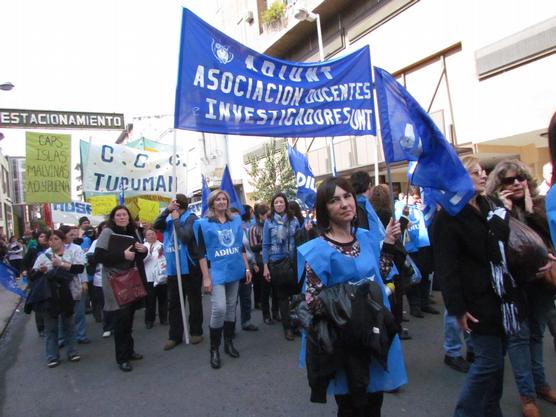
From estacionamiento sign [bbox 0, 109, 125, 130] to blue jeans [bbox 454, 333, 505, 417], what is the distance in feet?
50.8

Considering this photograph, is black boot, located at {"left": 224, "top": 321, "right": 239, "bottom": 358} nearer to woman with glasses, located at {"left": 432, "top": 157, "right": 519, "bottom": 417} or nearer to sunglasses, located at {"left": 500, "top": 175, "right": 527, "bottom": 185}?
woman with glasses, located at {"left": 432, "top": 157, "right": 519, "bottom": 417}

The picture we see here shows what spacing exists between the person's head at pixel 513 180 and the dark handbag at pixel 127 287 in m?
3.82

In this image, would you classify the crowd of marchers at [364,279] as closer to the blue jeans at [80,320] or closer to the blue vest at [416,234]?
the blue vest at [416,234]

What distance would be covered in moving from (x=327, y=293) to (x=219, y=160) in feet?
105

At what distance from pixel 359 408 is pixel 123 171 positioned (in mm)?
5919

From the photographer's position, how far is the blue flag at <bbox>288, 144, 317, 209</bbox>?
21.0 feet

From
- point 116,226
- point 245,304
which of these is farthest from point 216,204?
point 245,304

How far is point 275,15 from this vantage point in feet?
74.3

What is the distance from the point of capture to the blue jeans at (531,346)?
9.48 feet

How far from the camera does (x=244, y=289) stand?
630cm

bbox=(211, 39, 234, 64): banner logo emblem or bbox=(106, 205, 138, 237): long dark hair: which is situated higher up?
bbox=(211, 39, 234, 64): banner logo emblem

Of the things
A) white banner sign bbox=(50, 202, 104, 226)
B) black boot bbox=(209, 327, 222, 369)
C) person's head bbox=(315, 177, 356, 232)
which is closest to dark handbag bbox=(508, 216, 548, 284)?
person's head bbox=(315, 177, 356, 232)

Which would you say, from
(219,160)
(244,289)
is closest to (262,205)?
(244,289)

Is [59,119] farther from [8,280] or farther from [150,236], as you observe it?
[8,280]
